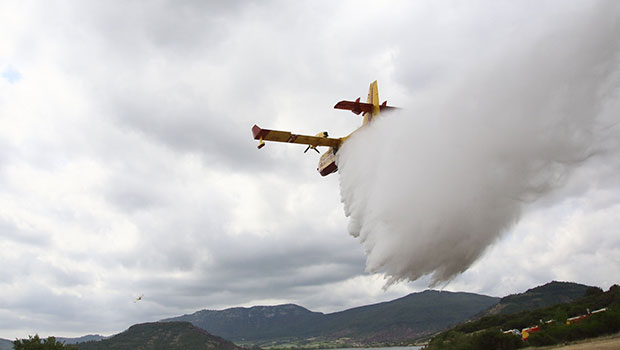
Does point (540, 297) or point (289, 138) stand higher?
point (289, 138)

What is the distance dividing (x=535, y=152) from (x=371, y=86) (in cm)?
1419

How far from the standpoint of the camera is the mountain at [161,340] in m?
146

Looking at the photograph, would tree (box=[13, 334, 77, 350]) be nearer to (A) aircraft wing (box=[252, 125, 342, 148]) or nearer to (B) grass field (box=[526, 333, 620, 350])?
(A) aircraft wing (box=[252, 125, 342, 148])

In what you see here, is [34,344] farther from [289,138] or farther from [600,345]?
[600,345]

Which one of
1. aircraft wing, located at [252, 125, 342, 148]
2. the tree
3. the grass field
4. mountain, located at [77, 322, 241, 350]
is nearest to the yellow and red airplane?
aircraft wing, located at [252, 125, 342, 148]

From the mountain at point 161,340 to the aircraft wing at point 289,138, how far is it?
13324 centimetres

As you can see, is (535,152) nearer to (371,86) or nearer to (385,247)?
(385,247)

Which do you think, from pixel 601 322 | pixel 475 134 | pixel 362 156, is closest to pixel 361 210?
pixel 362 156

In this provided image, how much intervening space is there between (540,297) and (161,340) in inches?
5749

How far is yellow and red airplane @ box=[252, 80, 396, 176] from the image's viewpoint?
2705cm

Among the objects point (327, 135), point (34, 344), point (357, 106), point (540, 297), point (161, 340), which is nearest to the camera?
point (357, 106)

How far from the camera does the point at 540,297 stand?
16800 cm

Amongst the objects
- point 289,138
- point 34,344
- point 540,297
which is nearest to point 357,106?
point 289,138

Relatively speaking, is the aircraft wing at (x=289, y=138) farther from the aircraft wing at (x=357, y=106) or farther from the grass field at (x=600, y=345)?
the grass field at (x=600, y=345)
